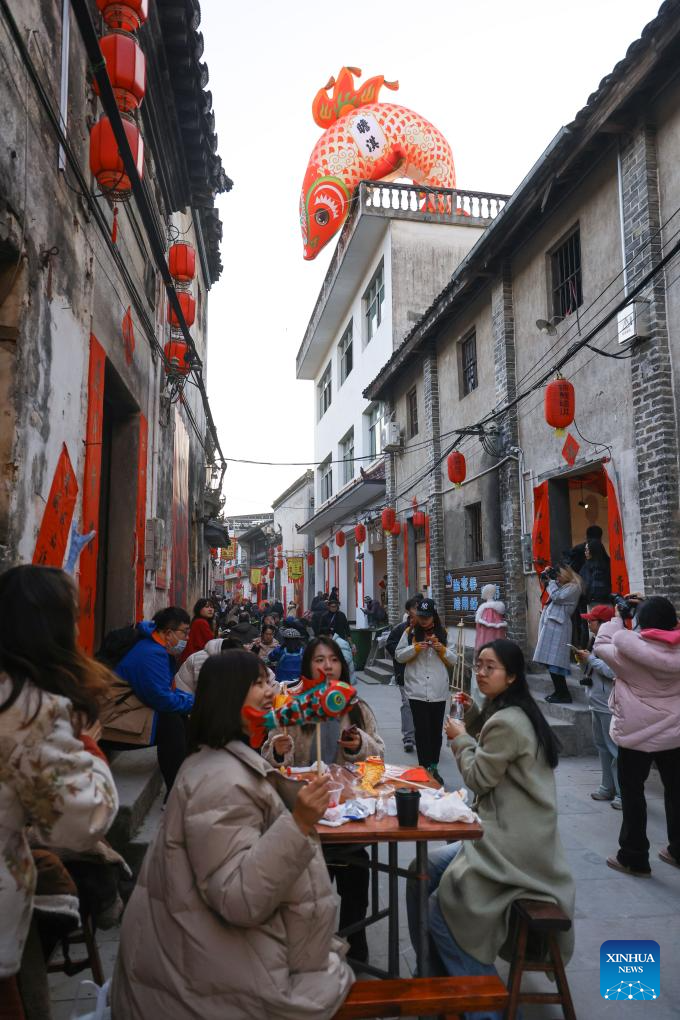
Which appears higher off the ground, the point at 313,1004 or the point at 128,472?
the point at 128,472

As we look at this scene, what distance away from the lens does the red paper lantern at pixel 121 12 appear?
17.1 ft

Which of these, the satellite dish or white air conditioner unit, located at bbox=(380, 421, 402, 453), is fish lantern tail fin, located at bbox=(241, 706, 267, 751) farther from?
white air conditioner unit, located at bbox=(380, 421, 402, 453)

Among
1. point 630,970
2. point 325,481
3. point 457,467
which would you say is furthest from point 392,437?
point 630,970

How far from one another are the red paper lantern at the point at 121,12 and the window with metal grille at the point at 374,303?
1524 cm

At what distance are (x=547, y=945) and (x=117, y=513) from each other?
6495mm

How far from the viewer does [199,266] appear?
51.8 feet

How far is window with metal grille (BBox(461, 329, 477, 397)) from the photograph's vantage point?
43.0 feet

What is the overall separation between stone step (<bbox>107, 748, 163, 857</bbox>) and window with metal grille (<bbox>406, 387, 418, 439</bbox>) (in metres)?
11.5

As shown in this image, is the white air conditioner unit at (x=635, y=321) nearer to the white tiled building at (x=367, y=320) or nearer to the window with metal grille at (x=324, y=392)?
the white tiled building at (x=367, y=320)

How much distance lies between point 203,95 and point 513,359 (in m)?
Result: 5.88

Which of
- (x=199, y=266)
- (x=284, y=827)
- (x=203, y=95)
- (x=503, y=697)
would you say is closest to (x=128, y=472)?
(x=203, y=95)

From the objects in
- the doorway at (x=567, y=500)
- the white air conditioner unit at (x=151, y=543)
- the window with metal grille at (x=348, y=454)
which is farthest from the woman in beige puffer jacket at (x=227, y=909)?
the window with metal grille at (x=348, y=454)

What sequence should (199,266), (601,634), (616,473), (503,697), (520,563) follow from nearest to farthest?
1. (503,697)
2. (601,634)
3. (616,473)
4. (520,563)
5. (199,266)

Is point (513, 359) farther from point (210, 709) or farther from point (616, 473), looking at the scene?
point (210, 709)
